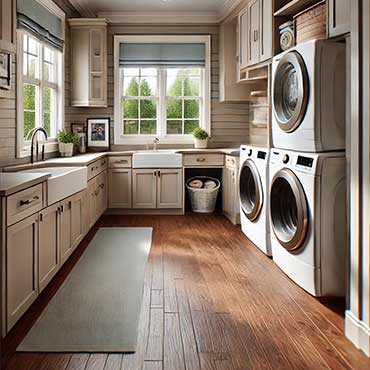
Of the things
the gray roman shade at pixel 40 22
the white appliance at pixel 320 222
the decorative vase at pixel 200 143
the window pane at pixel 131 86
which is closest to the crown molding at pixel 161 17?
the window pane at pixel 131 86

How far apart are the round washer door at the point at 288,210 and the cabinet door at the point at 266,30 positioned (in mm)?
1443

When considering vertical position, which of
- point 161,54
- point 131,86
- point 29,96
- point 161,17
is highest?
point 161,17

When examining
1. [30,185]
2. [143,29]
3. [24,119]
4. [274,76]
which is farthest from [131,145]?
[30,185]

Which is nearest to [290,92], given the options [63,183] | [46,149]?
[63,183]

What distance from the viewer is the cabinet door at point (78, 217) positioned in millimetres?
4320

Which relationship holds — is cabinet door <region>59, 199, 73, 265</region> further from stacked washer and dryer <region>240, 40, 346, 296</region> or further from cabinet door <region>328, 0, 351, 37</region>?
cabinet door <region>328, 0, 351, 37</region>

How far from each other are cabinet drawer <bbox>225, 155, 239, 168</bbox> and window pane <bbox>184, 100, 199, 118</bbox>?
1.10 metres

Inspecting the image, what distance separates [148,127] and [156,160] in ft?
2.97

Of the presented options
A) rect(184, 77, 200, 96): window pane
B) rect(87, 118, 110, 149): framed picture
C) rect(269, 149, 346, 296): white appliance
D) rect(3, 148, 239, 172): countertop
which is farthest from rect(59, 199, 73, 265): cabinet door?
rect(184, 77, 200, 96): window pane

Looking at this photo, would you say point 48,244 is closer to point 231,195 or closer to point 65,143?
point 65,143

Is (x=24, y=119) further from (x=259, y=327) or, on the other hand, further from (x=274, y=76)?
(x=259, y=327)

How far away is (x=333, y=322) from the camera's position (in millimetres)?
2924

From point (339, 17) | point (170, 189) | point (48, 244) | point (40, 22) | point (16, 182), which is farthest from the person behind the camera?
point (170, 189)

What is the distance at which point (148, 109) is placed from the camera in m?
7.29
